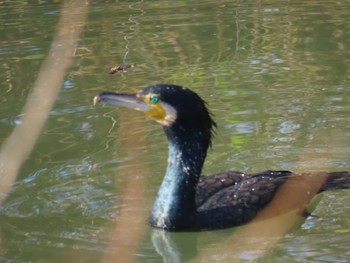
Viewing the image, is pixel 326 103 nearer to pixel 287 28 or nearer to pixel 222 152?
pixel 222 152

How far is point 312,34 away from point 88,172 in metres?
5.56

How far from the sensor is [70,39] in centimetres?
1380

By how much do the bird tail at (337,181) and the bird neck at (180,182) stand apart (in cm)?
101

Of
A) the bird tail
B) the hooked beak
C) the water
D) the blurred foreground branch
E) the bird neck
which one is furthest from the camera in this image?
the blurred foreground branch

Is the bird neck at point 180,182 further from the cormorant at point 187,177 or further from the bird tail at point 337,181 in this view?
the bird tail at point 337,181

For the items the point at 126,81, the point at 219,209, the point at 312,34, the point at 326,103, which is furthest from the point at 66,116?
the point at 312,34

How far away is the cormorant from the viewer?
763 centimetres

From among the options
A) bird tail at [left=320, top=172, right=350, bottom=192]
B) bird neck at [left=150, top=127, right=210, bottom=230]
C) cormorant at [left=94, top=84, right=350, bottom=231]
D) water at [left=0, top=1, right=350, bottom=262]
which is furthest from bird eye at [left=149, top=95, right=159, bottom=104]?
bird tail at [left=320, top=172, right=350, bottom=192]

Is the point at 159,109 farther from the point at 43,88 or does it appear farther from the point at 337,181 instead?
the point at 43,88

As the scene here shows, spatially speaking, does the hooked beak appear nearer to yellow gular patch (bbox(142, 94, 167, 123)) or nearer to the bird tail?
yellow gular patch (bbox(142, 94, 167, 123))

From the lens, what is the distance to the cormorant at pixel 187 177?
7629 mm

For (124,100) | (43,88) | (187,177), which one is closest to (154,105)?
(124,100)

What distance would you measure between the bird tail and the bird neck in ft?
3.33

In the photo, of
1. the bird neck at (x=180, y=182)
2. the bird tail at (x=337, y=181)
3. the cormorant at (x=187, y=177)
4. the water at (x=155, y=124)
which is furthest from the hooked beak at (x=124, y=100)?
the bird tail at (x=337, y=181)
